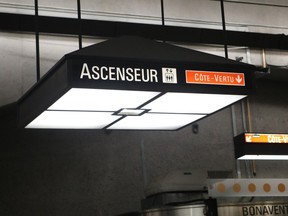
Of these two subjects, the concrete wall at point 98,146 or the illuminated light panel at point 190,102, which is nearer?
the illuminated light panel at point 190,102

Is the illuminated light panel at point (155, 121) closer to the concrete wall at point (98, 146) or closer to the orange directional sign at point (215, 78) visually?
the orange directional sign at point (215, 78)

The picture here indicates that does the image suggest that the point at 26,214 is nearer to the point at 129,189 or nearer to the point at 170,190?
the point at 129,189

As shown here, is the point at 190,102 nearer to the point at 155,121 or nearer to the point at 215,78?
the point at 215,78

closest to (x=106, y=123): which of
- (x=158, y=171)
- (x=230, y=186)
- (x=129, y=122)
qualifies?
(x=129, y=122)

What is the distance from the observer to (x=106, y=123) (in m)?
4.16

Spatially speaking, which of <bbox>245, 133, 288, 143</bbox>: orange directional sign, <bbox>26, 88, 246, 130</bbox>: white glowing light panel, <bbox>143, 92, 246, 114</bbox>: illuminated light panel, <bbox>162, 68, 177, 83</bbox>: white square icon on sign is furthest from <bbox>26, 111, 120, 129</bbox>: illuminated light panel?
<bbox>245, 133, 288, 143</bbox>: orange directional sign

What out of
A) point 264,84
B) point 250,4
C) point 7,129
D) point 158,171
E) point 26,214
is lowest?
point 26,214

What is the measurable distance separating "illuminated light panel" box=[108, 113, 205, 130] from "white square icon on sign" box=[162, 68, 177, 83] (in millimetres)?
624

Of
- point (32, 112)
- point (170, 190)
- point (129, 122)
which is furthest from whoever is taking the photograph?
point (170, 190)

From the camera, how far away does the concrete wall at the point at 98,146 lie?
7910 millimetres

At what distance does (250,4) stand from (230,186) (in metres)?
3.99

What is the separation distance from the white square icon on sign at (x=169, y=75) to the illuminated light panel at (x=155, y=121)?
62cm

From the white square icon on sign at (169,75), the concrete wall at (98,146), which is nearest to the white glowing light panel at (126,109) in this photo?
the white square icon on sign at (169,75)

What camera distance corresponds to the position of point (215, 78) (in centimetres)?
345
